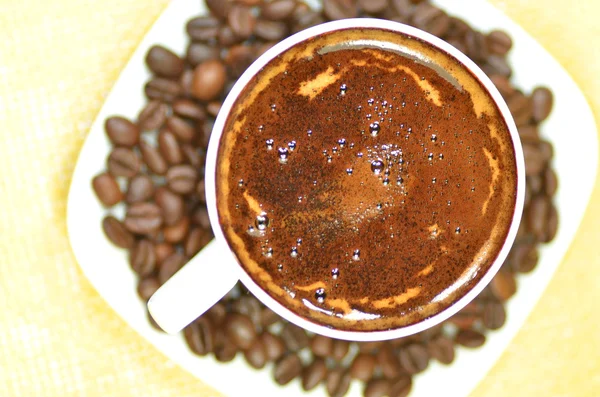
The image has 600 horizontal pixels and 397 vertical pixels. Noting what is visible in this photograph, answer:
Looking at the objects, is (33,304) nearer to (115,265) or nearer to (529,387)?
(115,265)

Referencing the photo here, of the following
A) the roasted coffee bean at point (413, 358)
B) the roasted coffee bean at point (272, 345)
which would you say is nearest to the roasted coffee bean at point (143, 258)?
the roasted coffee bean at point (272, 345)

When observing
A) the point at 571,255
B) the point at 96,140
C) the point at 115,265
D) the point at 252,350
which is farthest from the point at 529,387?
the point at 96,140

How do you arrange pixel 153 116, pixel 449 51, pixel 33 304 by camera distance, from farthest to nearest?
pixel 33 304
pixel 153 116
pixel 449 51

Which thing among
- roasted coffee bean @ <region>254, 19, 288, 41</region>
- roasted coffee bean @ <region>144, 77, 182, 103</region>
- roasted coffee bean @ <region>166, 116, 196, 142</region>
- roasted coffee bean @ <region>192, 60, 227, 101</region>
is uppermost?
roasted coffee bean @ <region>254, 19, 288, 41</region>

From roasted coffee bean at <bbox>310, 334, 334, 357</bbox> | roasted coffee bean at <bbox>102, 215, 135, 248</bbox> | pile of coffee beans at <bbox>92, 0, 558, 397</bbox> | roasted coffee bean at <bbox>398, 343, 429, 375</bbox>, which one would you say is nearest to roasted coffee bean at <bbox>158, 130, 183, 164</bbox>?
pile of coffee beans at <bbox>92, 0, 558, 397</bbox>

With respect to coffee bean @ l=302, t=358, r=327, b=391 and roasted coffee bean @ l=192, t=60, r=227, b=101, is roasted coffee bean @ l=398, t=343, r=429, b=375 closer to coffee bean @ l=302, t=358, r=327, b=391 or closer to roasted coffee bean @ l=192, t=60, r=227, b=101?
coffee bean @ l=302, t=358, r=327, b=391

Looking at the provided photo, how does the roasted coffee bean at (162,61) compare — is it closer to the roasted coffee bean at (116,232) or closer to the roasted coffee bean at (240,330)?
the roasted coffee bean at (116,232)

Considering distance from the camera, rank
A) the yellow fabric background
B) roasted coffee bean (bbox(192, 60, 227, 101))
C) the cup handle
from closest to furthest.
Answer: the cup handle → roasted coffee bean (bbox(192, 60, 227, 101)) → the yellow fabric background
